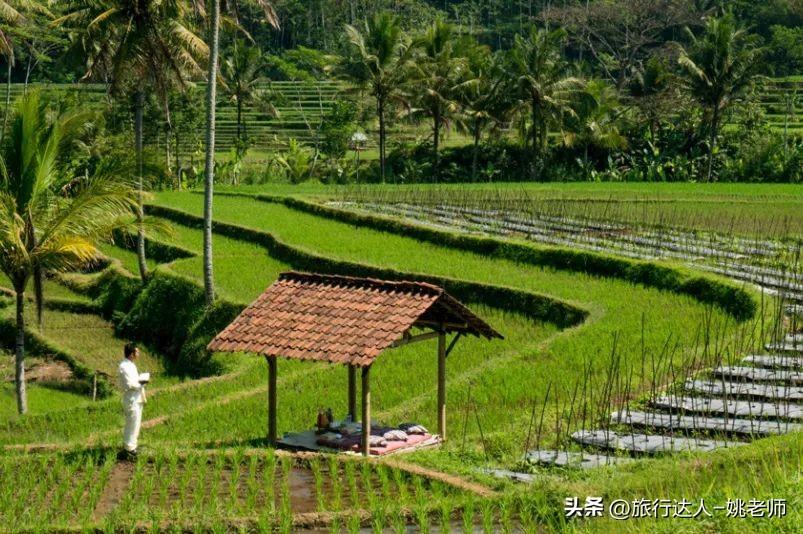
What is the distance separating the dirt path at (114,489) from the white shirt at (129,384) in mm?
547

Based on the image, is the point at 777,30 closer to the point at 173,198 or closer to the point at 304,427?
the point at 173,198

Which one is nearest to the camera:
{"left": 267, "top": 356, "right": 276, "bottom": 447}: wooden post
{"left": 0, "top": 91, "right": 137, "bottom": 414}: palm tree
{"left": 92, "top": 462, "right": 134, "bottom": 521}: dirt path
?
{"left": 92, "top": 462, "right": 134, "bottom": 521}: dirt path

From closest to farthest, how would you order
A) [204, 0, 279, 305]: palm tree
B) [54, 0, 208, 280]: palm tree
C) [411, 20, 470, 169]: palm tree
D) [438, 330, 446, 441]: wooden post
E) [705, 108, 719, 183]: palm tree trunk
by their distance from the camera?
[438, 330, 446, 441]: wooden post, [204, 0, 279, 305]: palm tree, [54, 0, 208, 280]: palm tree, [705, 108, 719, 183]: palm tree trunk, [411, 20, 470, 169]: palm tree

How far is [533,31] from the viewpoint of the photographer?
1508 inches

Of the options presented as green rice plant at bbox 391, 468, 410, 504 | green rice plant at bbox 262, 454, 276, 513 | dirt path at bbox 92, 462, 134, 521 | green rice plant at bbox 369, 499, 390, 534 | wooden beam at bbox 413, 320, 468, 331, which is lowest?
dirt path at bbox 92, 462, 134, 521

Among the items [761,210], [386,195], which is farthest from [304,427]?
[386,195]

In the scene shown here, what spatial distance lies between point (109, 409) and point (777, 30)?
50.1 metres

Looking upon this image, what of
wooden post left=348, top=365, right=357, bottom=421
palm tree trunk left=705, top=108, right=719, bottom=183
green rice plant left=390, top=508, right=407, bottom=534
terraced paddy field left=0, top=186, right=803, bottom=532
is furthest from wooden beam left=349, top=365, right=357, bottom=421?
palm tree trunk left=705, top=108, right=719, bottom=183

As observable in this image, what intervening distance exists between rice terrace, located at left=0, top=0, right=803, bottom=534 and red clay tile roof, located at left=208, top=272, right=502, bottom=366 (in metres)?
0.03

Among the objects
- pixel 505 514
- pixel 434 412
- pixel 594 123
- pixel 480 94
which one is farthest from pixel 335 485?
pixel 594 123

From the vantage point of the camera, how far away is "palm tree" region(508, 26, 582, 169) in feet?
124

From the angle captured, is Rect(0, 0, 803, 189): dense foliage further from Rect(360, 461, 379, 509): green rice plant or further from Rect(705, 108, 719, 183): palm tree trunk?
Rect(360, 461, 379, 509): green rice plant

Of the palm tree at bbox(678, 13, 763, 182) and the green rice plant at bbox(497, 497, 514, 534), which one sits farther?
the palm tree at bbox(678, 13, 763, 182)

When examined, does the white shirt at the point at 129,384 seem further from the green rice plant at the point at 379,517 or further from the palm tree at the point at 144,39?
the palm tree at the point at 144,39
